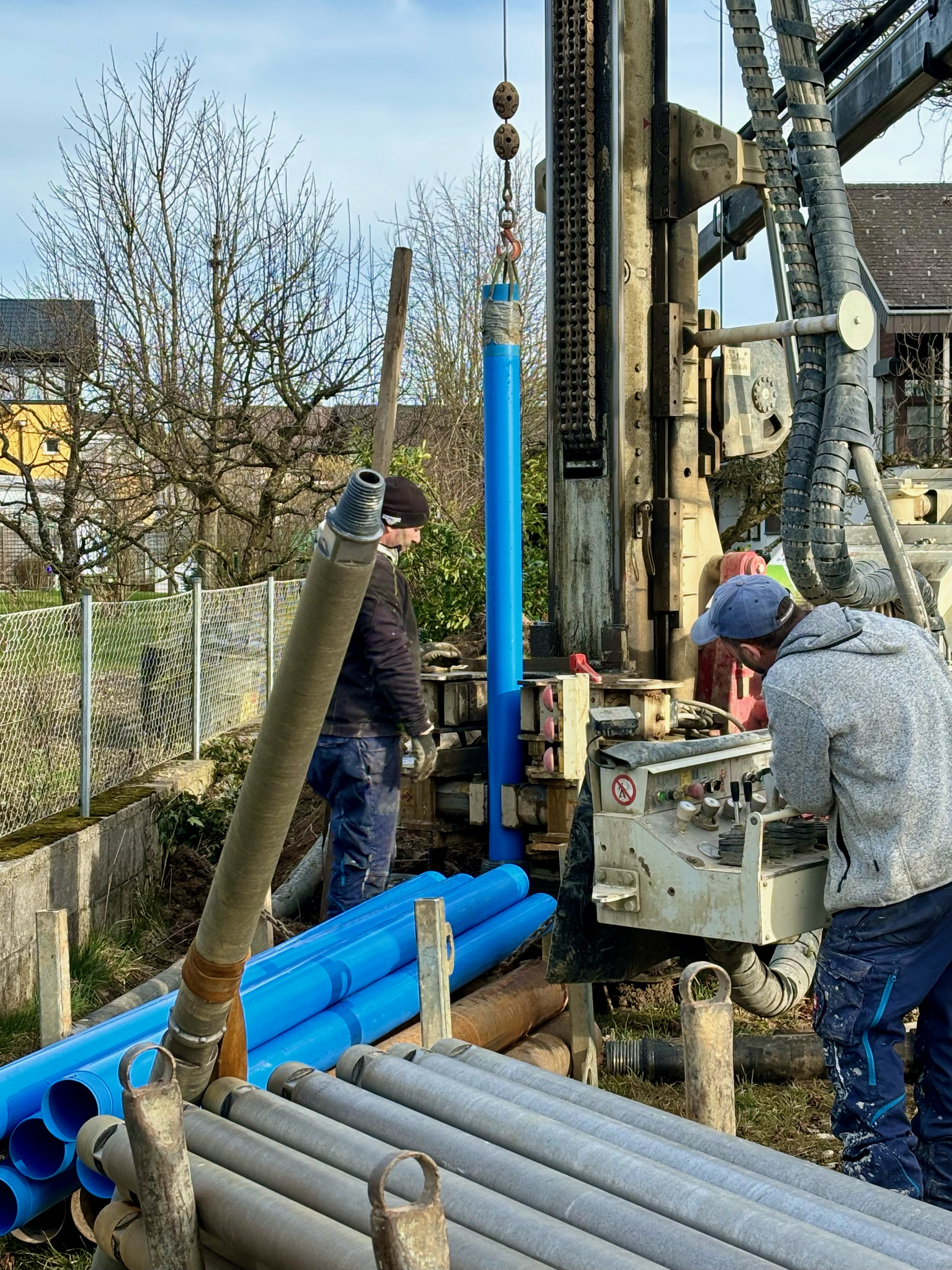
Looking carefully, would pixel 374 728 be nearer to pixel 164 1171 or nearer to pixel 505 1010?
pixel 505 1010

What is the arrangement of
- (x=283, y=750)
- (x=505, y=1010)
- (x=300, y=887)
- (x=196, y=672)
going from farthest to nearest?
(x=196, y=672)
(x=300, y=887)
(x=505, y=1010)
(x=283, y=750)

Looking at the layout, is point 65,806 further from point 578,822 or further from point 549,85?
point 549,85

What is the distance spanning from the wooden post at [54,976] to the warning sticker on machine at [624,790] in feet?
6.13

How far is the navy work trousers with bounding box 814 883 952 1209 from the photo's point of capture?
3859mm

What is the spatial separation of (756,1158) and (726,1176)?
16cm

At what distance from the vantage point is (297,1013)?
192 inches

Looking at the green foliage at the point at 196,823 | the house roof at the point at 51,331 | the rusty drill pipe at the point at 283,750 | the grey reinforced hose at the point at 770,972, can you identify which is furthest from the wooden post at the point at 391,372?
the house roof at the point at 51,331

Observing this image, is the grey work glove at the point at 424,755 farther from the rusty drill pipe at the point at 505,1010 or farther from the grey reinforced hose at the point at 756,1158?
the grey reinforced hose at the point at 756,1158

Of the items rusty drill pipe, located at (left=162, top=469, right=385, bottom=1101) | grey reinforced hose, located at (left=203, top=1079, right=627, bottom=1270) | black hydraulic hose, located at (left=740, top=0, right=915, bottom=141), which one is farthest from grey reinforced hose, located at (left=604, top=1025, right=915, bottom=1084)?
black hydraulic hose, located at (left=740, top=0, right=915, bottom=141)

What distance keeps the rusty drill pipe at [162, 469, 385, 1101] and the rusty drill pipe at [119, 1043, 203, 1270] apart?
0.61ft

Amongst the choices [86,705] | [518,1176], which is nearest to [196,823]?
[86,705]

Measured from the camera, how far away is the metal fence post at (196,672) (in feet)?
31.7

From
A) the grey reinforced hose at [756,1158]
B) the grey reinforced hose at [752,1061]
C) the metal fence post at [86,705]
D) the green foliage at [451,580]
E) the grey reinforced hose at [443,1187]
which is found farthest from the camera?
the green foliage at [451,580]

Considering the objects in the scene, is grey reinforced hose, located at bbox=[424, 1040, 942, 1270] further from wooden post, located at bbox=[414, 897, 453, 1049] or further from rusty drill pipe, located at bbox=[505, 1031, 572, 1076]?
rusty drill pipe, located at bbox=[505, 1031, 572, 1076]
